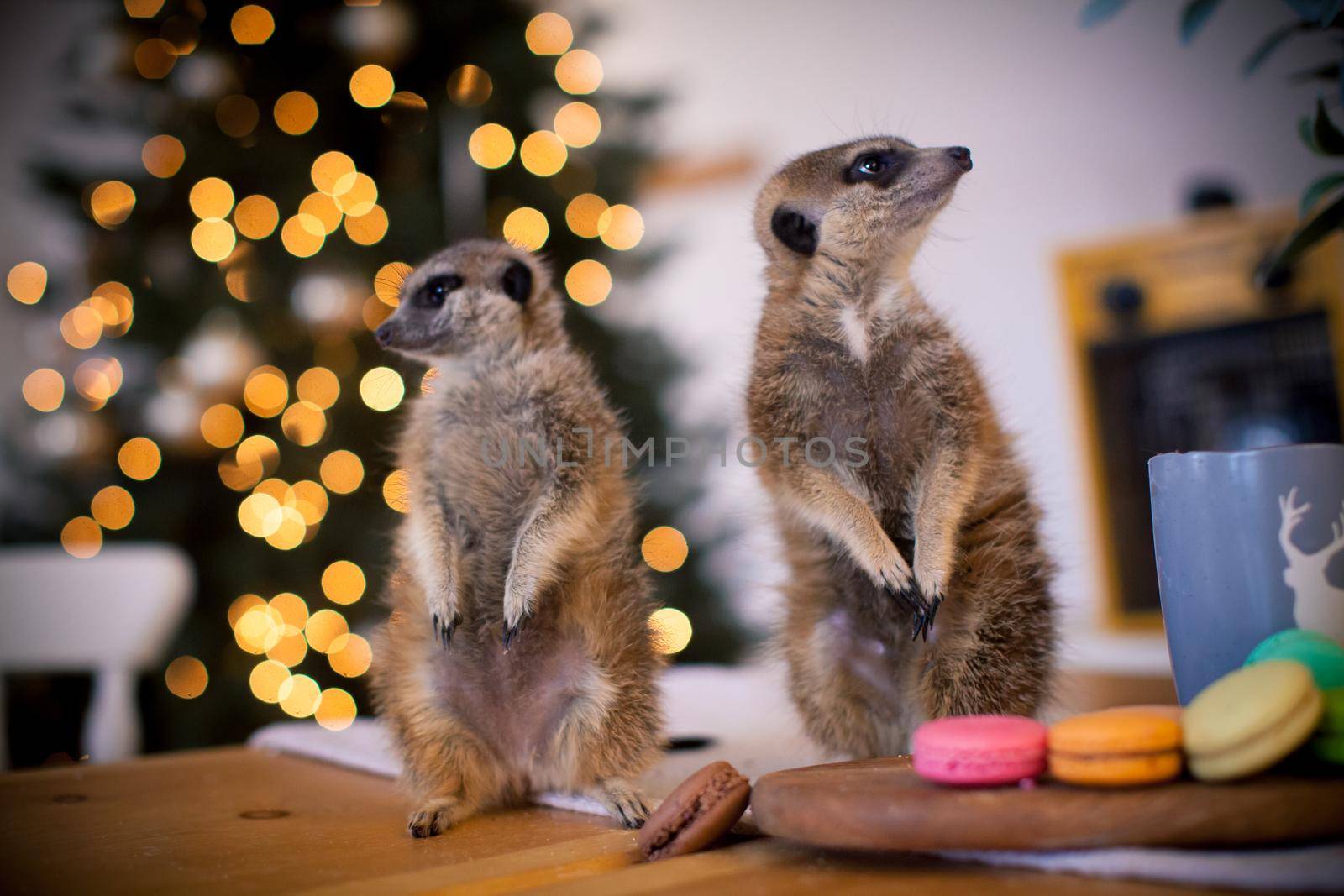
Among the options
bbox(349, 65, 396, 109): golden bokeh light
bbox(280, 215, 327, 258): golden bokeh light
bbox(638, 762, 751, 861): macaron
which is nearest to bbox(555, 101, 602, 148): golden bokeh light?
bbox(349, 65, 396, 109): golden bokeh light

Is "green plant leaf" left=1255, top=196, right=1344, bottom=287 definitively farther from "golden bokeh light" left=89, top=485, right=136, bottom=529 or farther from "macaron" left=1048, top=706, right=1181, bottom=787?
"golden bokeh light" left=89, top=485, right=136, bottom=529

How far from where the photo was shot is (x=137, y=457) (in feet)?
7.23

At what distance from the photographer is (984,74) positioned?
11.0ft

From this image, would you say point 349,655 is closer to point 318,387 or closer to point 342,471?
point 342,471

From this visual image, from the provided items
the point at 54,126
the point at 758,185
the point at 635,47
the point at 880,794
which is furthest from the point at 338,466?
the point at 635,47

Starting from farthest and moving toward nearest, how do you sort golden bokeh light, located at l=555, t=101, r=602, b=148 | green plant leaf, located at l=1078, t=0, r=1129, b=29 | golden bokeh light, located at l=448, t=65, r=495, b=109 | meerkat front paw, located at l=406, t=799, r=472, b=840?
1. golden bokeh light, located at l=555, t=101, r=602, b=148
2. golden bokeh light, located at l=448, t=65, r=495, b=109
3. green plant leaf, located at l=1078, t=0, r=1129, b=29
4. meerkat front paw, located at l=406, t=799, r=472, b=840

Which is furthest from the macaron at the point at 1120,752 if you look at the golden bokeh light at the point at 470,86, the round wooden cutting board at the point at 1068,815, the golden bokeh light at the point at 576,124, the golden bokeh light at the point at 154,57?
the golden bokeh light at the point at 154,57

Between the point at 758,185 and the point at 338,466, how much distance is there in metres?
1.49

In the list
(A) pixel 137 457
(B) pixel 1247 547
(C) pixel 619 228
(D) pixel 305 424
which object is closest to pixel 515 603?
(B) pixel 1247 547

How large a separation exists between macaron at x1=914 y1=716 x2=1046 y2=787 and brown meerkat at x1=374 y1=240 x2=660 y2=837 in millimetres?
282

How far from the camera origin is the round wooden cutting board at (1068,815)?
0.52 metres

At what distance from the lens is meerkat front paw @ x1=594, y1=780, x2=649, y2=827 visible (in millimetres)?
783

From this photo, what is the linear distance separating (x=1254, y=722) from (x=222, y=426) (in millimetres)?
2128

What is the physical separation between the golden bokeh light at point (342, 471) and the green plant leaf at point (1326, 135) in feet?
6.17
